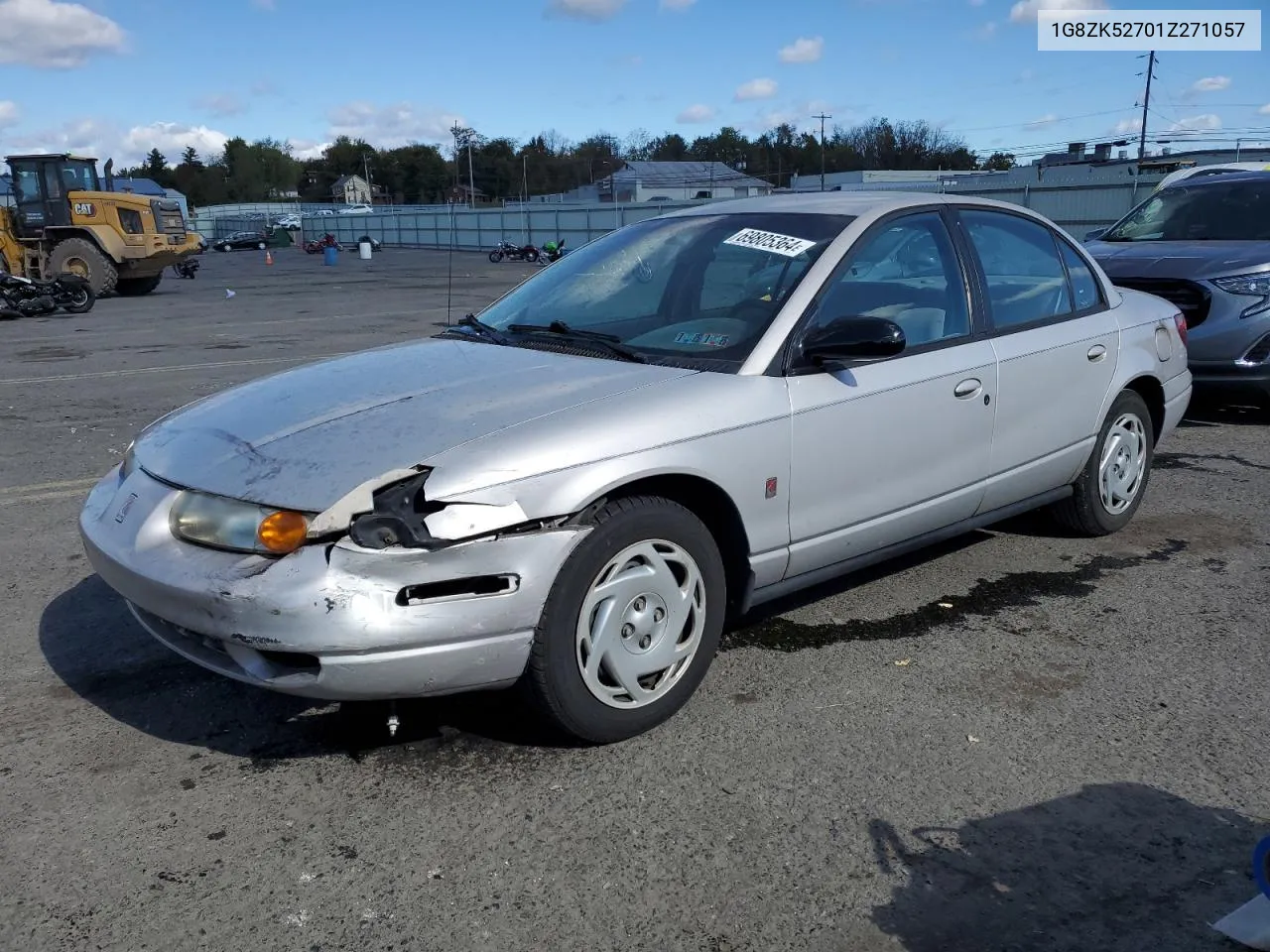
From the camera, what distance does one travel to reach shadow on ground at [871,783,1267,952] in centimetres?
246

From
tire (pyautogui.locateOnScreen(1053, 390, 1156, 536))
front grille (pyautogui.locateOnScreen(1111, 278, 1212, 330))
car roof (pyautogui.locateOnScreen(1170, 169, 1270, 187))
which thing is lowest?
tire (pyautogui.locateOnScreen(1053, 390, 1156, 536))

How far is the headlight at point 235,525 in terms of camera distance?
9.60 feet

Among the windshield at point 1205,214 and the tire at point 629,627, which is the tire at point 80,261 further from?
the tire at point 629,627

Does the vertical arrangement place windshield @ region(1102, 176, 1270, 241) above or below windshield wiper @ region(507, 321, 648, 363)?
above

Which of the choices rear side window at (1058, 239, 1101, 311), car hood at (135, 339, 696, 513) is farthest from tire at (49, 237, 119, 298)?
rear side window at (1058, 239, 1101, 311)

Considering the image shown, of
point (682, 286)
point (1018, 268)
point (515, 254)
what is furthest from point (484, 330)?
point (515, 254)

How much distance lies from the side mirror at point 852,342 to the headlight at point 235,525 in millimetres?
1746

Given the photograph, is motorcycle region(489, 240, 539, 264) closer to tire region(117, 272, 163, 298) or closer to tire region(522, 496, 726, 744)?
tire region(117, 272, 163, 298)

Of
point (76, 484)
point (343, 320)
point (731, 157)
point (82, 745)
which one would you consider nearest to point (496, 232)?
point (343, 320)

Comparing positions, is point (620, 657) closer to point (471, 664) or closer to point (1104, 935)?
point (471, 664)

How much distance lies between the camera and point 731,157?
373 feet

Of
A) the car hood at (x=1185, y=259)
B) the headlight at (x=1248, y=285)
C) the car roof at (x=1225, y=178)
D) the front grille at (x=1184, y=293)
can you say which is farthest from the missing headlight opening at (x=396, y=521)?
the car roof at (x=1225, y=178)

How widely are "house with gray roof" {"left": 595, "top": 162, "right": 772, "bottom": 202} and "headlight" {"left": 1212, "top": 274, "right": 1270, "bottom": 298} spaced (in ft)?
220

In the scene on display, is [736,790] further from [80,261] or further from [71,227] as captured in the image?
[71,227]
